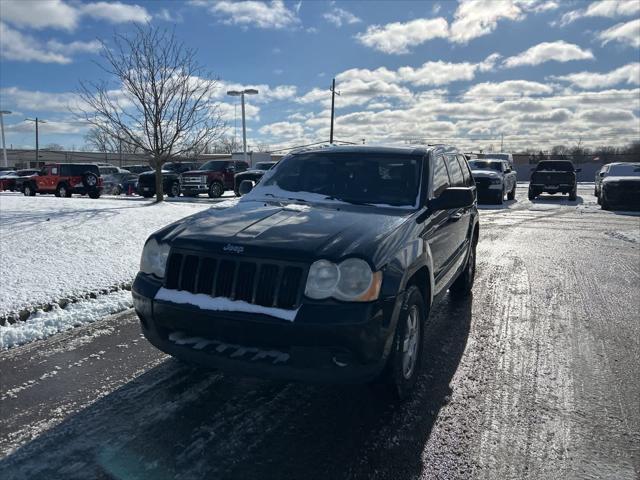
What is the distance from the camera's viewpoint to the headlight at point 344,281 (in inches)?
110

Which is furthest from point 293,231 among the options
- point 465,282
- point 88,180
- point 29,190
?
point 29,190

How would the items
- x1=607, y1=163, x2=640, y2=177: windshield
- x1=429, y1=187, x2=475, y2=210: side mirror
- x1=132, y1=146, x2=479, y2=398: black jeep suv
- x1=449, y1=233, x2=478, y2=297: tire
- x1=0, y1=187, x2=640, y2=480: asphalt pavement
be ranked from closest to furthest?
x1=0, y1=187, x2=640, y2=480: asphalt pavement → x1=132, y1=146, x2=479, y2=398: black jeep suv → x1=429, y1=187, x2=475, y2=210: side mirror → x1=449, y1=233, x2=478, y2=297: tire → x1=607, y1=163, x2=640, y2=177: windshield

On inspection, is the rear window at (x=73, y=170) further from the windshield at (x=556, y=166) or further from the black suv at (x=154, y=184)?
the windshield at (x=556, y=166)

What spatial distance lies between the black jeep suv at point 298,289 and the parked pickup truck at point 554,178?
21089mm

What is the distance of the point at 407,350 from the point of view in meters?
3.32

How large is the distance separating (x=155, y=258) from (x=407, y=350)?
6.15ft

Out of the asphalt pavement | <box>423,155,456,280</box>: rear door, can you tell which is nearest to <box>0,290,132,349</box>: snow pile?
the asphalt pavement

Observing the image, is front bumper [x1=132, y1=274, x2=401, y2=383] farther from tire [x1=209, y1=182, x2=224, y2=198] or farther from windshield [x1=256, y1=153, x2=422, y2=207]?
tire [x1=209, y1=182, x2=224, y2=198]

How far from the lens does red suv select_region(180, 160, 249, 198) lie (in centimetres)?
2216

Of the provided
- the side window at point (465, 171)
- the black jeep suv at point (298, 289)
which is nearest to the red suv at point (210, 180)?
the side window at point (465, 171)

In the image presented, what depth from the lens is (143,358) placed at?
404 cm

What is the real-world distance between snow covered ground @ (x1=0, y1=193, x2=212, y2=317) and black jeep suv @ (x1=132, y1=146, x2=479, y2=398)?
2754mm

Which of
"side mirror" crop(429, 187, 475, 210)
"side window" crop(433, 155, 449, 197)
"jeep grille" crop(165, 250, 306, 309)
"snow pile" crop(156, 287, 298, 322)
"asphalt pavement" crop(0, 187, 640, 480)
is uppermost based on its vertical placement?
"side window" crop(433, 155, 449, 197)

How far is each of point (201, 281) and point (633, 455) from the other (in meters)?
2.75
